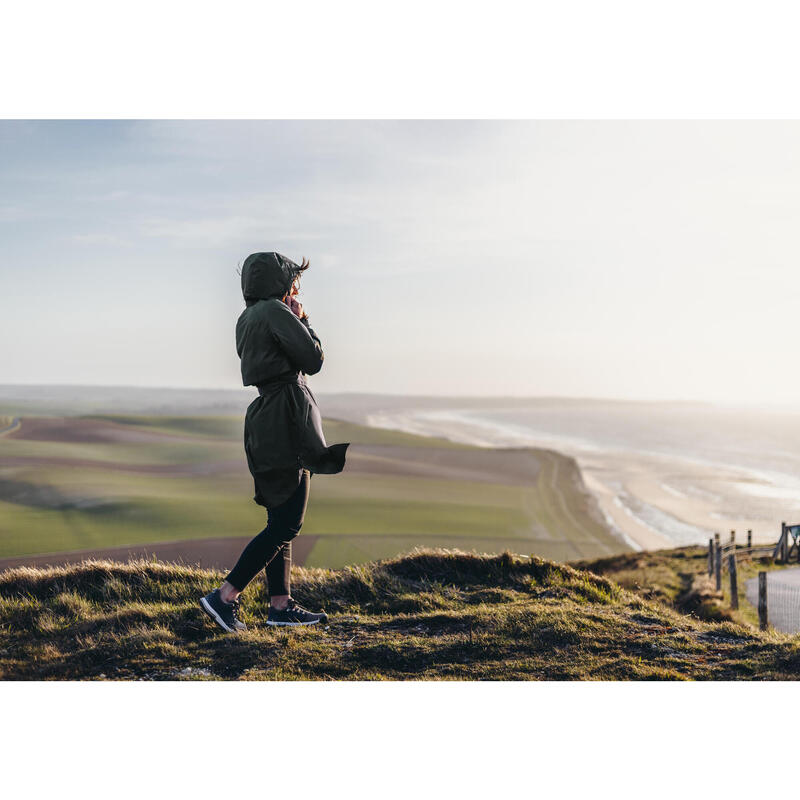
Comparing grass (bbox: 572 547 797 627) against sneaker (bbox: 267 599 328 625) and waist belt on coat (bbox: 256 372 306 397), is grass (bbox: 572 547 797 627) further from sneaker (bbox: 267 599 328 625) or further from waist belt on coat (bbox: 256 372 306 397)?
waist belt on coat (bbox: 256 372 306 397)

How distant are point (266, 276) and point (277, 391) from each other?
64 cm

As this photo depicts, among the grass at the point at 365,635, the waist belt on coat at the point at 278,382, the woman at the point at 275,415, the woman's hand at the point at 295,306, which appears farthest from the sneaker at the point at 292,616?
the woman's hand at the point at 295,306

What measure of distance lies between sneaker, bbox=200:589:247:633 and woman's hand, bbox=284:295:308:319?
5.32ft

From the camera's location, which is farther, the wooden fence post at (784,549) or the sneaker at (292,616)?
the wooden fence post at (784,549)

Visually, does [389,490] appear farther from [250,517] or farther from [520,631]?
[520,631]

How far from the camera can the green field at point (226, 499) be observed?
28.4ft

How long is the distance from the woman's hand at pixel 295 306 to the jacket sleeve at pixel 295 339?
8.8 inches

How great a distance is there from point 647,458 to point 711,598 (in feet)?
120

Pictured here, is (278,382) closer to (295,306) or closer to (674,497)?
(295,306)

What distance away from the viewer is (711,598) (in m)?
10.5

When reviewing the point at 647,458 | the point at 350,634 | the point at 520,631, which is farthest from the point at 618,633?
the point at 647,458

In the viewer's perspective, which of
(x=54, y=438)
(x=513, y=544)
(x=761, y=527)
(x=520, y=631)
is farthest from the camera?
(x=761, y=527)

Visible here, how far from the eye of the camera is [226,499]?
13.2 meters

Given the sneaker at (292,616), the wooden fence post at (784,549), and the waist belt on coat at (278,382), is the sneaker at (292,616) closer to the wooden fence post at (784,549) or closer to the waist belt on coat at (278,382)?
the waist belt on coat at (278,382)
